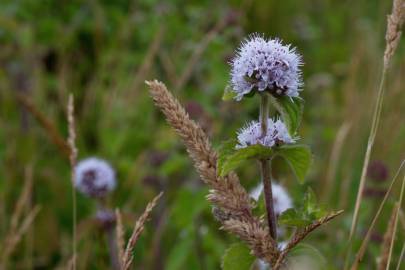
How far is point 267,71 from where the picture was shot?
1.06m

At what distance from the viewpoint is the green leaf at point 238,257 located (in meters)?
1.12

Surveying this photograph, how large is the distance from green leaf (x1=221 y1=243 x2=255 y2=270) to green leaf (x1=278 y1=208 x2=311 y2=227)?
8 cm

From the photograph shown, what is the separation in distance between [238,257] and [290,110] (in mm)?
244

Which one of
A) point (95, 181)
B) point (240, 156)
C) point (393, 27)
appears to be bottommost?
point (240, 156)

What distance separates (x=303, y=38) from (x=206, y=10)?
736 millimetres

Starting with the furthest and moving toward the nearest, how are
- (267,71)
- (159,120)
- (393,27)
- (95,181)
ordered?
(159,120) → (95,181) → (393,27) → (267,71)

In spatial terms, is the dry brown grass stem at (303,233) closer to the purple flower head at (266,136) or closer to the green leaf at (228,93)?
the purple flower head at (266,136)

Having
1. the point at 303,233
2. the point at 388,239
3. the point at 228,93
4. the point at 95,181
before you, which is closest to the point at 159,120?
the point at 95,181

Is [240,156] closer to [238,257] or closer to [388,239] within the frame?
[238,257]

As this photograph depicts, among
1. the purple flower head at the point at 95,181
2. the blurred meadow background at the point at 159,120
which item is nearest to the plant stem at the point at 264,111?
the blurred meadow background at the point at 159,120

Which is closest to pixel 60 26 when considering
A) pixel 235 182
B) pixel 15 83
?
pixel 15 83

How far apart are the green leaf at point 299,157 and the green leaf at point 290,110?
0.06m

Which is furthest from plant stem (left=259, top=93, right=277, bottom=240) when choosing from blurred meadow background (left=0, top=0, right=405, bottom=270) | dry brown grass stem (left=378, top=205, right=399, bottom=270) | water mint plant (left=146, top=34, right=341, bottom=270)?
blurred meadow background (left=0, top=0, right=405, bottom=270)

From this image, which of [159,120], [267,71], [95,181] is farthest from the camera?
[159,120]
